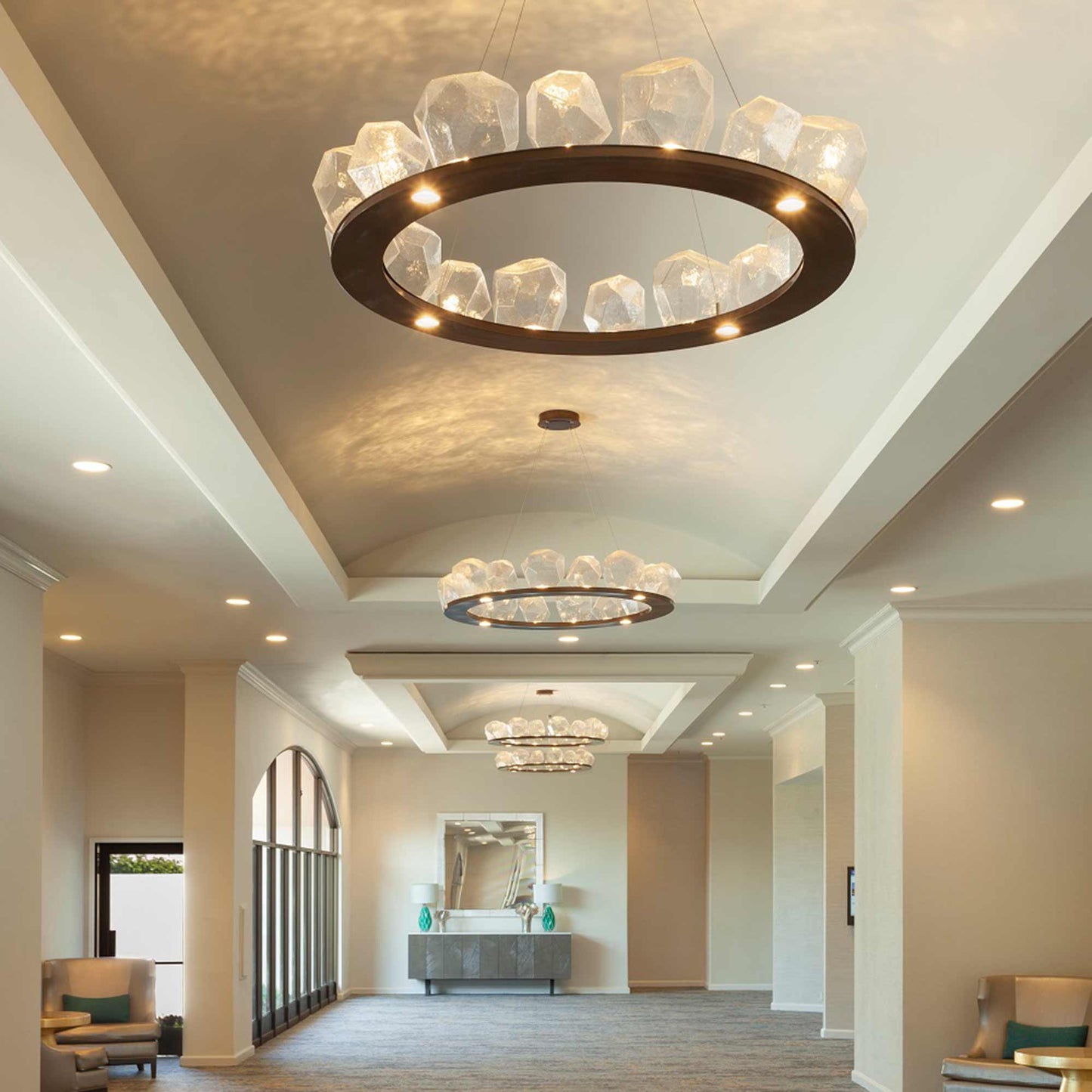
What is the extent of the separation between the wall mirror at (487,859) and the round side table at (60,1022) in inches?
376

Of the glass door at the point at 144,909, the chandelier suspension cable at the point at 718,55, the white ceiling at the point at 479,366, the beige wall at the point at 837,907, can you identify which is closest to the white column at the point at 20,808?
the white ceiling at the point at 479,366

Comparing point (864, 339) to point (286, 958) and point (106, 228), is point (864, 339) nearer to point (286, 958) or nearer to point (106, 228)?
point (106, 228)

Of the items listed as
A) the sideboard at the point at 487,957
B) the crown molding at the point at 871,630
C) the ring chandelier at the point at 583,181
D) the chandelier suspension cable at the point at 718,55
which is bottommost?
the sideboard at the point at 487,957

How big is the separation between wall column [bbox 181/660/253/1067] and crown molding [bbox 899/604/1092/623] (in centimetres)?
565

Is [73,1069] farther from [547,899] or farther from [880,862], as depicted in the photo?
[547,899]

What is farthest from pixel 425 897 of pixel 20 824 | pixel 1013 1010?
pixel 20 824

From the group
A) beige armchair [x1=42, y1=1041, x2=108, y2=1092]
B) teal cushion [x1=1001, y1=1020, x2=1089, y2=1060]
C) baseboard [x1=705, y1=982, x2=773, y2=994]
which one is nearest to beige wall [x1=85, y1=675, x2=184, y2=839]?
beige armchair [x1=42, y1=1041, x2=108, y2=1092]

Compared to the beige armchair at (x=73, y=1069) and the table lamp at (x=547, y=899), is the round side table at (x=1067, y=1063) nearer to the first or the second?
the beige armchair at (x=73, y=1069)

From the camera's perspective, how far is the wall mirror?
19.4 meters

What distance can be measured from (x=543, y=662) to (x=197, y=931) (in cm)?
368

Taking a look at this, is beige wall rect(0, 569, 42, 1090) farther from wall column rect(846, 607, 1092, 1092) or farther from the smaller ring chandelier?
wall column rect(846, 607, 1092, 1092)

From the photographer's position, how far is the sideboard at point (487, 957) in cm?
1850

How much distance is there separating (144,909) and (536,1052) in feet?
12.1

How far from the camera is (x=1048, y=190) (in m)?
3.92
